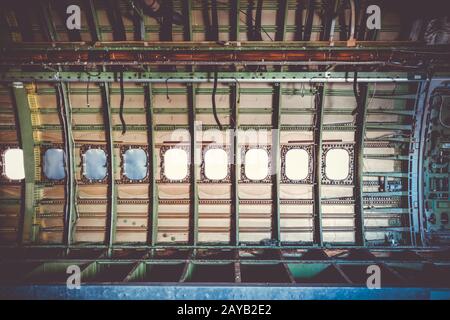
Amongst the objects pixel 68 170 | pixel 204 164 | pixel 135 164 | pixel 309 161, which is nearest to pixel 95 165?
pixel 68 170

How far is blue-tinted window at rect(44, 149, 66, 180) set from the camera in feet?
25.3

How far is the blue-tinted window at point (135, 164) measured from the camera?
25.3ft

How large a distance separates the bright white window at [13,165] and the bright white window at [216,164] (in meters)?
5.12

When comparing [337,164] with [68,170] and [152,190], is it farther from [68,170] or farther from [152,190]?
[68,170]

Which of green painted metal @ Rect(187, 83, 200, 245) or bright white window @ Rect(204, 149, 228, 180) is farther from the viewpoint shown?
bright white window @ Rect(204, 149, 228, 180)

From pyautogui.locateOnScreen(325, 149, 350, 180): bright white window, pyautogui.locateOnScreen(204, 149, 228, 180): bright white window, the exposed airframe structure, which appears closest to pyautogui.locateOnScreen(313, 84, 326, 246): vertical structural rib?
the exposed airframe structure

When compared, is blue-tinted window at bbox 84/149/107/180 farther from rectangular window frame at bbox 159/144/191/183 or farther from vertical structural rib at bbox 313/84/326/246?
vertical structural rib at bbox 313/84/326/246

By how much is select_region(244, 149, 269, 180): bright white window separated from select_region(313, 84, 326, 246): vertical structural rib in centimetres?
136

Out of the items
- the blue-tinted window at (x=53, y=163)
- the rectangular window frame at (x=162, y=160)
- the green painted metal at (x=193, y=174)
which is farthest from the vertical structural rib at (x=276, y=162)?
the blue-tinted window at (x=53, y=163)

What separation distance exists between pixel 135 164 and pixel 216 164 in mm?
2257

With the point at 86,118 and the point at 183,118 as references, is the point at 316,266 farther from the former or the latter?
the point at 86,118

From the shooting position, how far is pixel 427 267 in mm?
6250

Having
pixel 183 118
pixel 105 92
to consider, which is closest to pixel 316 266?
pixel 183 118

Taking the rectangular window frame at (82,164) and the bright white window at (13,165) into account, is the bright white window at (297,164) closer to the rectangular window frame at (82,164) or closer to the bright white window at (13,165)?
the rectangular window frame at (82,164)
